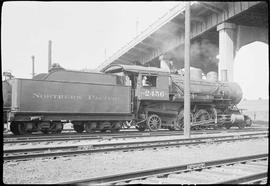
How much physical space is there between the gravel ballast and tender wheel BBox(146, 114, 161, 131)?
14.9 ft

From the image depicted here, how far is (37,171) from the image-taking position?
557 centimetres

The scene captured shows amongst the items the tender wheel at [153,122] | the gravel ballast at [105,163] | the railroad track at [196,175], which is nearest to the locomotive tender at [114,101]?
the tender wheel at [153,122]

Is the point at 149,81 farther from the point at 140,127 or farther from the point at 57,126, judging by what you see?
the point at 57,126

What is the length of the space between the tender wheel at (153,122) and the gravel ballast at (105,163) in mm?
4527

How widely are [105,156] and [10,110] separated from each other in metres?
4.14

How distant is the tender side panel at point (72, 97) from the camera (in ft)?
33.3

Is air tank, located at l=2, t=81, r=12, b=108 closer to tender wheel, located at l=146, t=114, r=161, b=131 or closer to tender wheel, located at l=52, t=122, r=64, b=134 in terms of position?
tender wheel, located at l=52, t=122, r=64, b=134

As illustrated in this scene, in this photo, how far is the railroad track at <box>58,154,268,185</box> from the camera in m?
4.28

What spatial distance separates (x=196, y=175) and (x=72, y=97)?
22.9 ft

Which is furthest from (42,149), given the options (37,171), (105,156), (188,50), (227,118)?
(227,118)

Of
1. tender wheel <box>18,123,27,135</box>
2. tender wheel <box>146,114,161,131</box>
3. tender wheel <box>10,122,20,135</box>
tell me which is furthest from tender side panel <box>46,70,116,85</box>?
tender wheel <box>146,114,161,131</box>

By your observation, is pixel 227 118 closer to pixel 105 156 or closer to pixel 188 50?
pixel 188 50

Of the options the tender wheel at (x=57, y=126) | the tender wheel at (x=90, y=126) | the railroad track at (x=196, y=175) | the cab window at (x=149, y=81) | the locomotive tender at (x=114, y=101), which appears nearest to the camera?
the railroad track at (x=196, y=175)

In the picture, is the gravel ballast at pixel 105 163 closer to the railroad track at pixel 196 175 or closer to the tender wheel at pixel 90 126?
the railroad track at pixel 196 175
